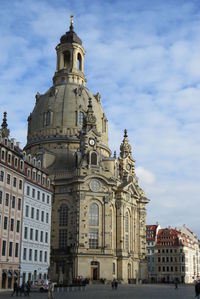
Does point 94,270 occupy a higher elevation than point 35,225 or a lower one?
lower

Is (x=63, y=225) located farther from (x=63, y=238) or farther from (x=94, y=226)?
(x=94, y=226)

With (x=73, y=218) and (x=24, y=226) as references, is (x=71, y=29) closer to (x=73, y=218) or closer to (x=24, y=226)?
(x=73, y=218)

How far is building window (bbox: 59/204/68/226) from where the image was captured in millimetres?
100125

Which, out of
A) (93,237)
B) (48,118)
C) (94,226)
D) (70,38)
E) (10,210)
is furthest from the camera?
(70,38)

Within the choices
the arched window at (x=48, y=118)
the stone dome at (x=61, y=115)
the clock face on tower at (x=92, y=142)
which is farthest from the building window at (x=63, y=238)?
the arched window at (x=48, y=118)

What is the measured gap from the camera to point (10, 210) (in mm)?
61719

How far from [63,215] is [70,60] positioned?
4954 centimetres

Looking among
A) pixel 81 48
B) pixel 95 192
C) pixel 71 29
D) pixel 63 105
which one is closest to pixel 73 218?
pixel 95 192

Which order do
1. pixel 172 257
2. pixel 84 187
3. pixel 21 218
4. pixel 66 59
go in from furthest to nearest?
pixel 172 257, pixel 66 59, pixel 84 187, pixel 21 218

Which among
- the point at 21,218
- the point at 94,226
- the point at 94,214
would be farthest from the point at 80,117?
the point at 21,218

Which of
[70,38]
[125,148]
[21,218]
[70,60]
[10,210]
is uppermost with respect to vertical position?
[70,38]

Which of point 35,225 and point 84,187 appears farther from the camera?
point 84,187

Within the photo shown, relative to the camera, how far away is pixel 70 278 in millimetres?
90938

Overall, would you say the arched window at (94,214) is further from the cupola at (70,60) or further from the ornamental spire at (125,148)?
the cupola at (70,60)
